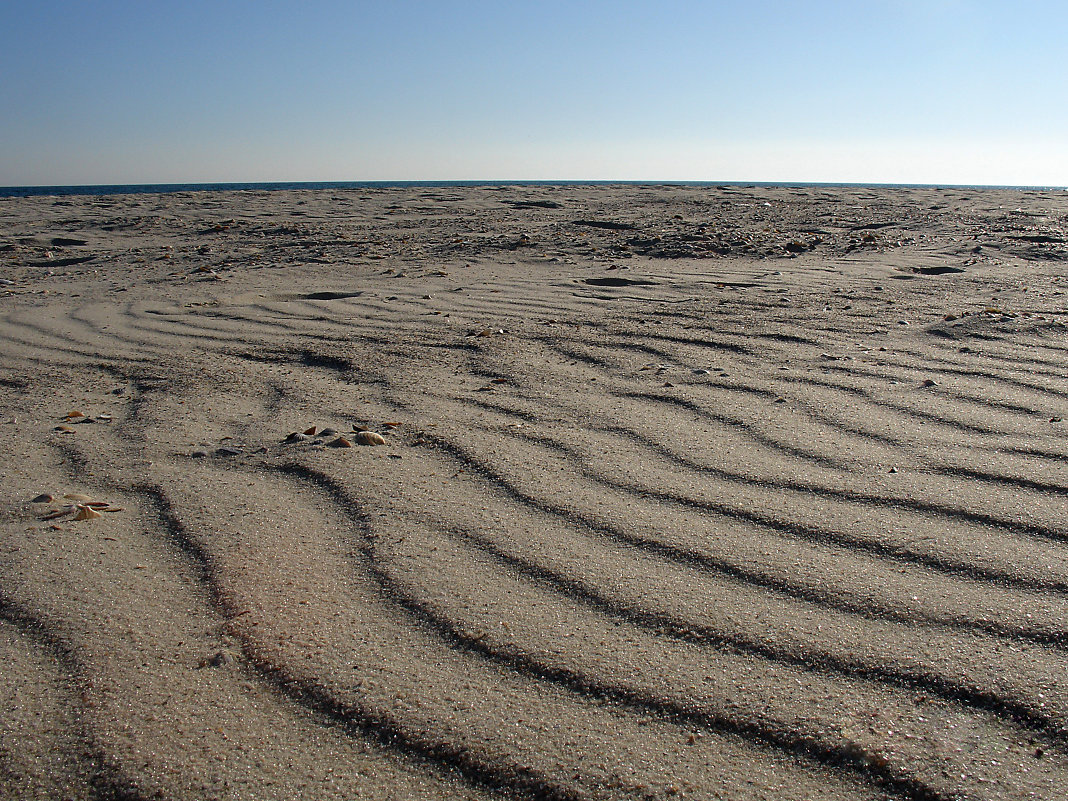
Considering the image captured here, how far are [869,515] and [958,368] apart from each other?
1228 millimetres

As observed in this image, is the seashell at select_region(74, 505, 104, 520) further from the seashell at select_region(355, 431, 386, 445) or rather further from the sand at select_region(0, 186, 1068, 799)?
the seashell at select_region(355, 431, 386, 445)

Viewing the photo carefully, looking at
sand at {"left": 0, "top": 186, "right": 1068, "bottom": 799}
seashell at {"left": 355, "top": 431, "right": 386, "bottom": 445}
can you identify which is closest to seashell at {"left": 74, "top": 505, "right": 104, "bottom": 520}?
sand at {"left": 0, "top": 186, "right": 1068, "bottom": 799}

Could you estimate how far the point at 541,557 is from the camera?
4.52 feet

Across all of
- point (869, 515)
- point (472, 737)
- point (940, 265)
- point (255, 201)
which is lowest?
point (472, 737)

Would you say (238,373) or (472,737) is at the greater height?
(238,373)

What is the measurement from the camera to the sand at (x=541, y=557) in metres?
0.94

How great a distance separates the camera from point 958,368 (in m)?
2.45

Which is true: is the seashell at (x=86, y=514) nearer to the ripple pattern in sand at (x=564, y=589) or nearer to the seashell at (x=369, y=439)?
the ripple pattern in sand at (x=564, y=589)

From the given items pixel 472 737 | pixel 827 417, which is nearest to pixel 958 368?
pixel 827 417

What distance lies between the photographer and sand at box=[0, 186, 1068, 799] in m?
0.94

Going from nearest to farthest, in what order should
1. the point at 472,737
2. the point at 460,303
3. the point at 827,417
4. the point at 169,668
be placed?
the point at 472,737 → the point at 169,668 → the point at 827,417 → the point at 460,303

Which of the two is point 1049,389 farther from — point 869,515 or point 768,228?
point 768,228

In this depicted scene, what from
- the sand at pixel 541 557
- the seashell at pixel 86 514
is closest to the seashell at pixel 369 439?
the sand at pixel 541 557

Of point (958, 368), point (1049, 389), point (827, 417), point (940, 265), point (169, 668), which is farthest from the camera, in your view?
point (940, 265)
